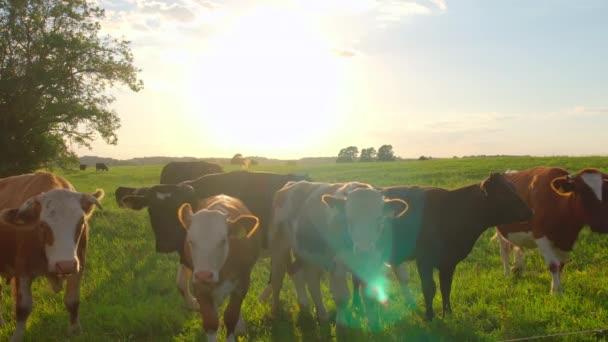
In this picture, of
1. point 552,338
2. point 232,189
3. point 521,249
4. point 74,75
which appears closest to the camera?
point 552,338

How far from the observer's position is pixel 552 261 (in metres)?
8.56

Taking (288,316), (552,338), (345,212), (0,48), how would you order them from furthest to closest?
(0,48)
(288,316)
(345,212)
(552,338)

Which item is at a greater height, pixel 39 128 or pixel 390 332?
pixel 39 128

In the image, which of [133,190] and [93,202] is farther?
[133,190]

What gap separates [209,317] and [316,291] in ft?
6.82

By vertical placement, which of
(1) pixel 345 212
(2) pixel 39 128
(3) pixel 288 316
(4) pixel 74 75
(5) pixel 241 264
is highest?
(4) pixel 74 75

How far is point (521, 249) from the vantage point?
33.9ft

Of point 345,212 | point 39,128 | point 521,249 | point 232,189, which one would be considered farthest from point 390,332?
point 39,128

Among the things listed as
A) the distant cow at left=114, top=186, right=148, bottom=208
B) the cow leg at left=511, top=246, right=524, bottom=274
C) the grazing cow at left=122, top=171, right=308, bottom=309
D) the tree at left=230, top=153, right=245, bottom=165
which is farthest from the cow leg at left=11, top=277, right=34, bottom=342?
the tree at left=230, top=153, right=245, bottom=165

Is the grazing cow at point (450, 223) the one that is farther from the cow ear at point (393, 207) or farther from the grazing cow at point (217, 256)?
the grazing cow at point (217, 256)

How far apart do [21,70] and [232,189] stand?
17.7 m

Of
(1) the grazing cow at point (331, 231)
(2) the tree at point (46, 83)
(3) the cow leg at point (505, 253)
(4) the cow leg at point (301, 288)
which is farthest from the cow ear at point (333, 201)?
(2) the tree at point (46, 83)

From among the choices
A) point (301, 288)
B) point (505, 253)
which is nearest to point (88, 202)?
point (301, 288)

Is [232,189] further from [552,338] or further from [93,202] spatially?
[552,338]
